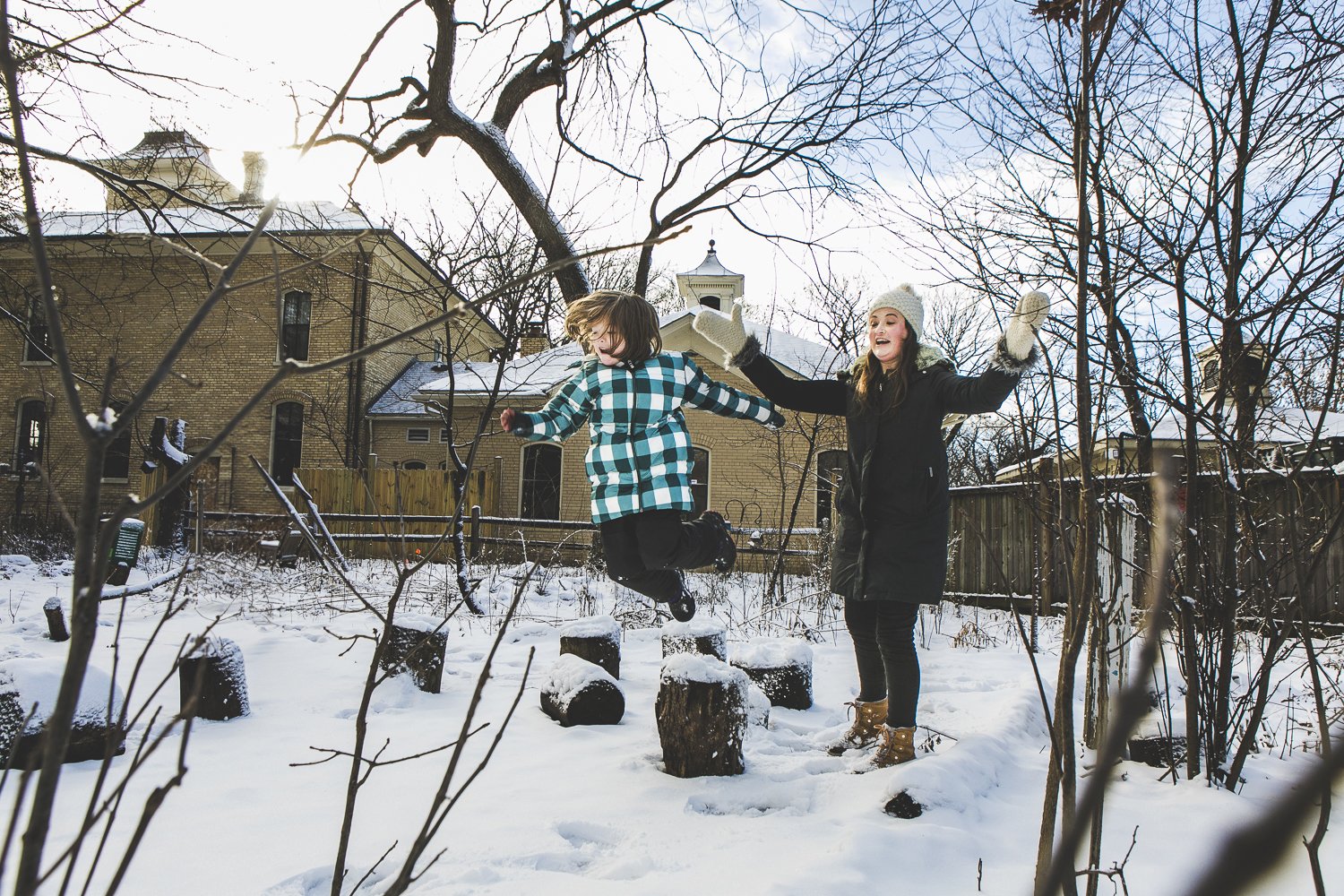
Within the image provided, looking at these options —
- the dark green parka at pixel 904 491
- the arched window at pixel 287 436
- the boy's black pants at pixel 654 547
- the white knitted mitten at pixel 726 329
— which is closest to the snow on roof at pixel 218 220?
the white knitted mitten at pixel 726 329

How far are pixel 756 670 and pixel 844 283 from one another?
6.11m

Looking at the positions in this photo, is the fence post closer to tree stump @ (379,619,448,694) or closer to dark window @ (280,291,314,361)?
tree stump @ (379,619,448,694)

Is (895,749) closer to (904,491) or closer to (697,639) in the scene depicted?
(904,491)

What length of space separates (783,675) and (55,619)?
171 inches

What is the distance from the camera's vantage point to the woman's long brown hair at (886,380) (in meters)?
3.11

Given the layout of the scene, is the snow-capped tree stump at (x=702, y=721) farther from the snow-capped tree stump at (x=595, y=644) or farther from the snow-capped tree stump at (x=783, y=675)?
the snow-capped tree stump at (x=595, y=644)

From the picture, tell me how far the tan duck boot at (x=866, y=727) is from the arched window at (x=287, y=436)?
18765 millimetres

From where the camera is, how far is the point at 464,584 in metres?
6.31

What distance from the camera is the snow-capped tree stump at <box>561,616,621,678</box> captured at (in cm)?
457

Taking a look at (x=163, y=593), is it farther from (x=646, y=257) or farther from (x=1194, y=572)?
(x=1194, y=572)

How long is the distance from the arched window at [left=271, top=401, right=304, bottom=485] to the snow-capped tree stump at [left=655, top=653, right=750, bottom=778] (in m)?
18.7

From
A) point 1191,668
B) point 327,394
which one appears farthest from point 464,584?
point 327,394

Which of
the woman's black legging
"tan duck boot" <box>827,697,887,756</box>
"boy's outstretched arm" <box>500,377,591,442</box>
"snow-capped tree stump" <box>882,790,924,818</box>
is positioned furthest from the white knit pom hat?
"snow-capped tree stump" <box>882,790,924,818</box>

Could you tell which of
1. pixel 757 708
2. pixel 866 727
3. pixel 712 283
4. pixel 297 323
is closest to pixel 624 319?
pixel 757 708
